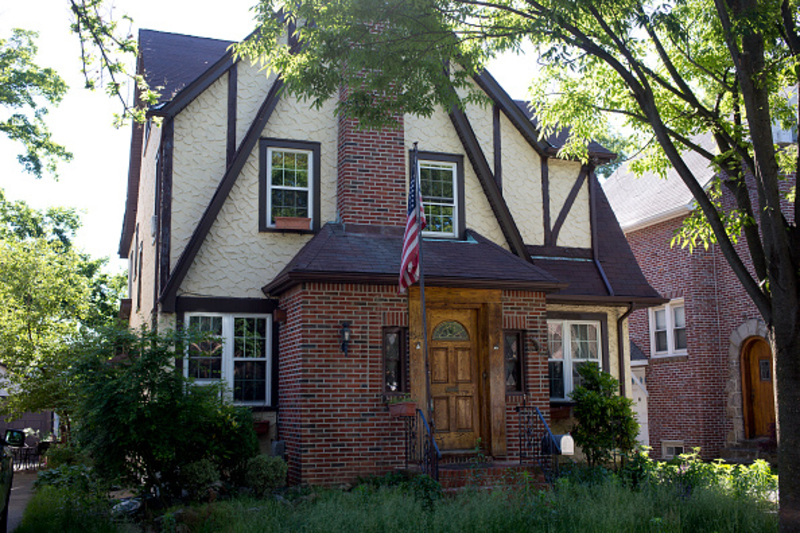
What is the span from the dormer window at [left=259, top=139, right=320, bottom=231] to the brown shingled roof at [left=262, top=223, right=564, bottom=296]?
66 cm

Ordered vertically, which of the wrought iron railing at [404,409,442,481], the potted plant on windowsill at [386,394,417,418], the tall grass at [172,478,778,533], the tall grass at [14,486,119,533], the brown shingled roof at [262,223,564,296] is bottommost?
the tall grass at [14,486,119,533]

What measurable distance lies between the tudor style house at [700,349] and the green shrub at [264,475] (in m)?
12.7

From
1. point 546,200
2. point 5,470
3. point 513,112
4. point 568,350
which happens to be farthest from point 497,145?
point 5,470

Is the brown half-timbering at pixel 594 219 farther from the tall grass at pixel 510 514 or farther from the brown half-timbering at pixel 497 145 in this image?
the tall grass at pixel 510 514

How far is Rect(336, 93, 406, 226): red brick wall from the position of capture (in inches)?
517

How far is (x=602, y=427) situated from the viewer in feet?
42.2

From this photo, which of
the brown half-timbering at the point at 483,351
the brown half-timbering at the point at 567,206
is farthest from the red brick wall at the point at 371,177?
the brown half-timbering at the point at 567,206

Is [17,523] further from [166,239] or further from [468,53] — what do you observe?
[468,53]

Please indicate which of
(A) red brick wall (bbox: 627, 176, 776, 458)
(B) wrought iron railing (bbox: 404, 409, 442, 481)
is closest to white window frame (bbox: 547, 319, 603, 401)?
(B) wrought iron railing (bbox: 404, 409, 442, 481)

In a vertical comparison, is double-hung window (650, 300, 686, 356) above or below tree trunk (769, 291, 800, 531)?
above

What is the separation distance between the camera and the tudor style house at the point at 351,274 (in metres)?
11.4

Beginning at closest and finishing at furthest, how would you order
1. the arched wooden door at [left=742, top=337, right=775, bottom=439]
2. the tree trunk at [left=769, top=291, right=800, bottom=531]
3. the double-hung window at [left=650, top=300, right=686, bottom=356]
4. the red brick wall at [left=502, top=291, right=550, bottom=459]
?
the tree trunk at [left=769, top=291, right=800, bottom=531], the red brick wall at [left=502, top=291, right=550, bottom=459], the arched wooden door at [left=742, top=337, right=775, bottom=439], the double-hung window at [left=650, top=300, right=686, bottom=356]

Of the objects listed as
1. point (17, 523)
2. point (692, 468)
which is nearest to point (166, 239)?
point (17, 523)

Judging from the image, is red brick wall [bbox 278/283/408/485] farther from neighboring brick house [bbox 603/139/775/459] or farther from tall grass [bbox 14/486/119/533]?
neighboring brick house [bbox 603/139/775/459]
